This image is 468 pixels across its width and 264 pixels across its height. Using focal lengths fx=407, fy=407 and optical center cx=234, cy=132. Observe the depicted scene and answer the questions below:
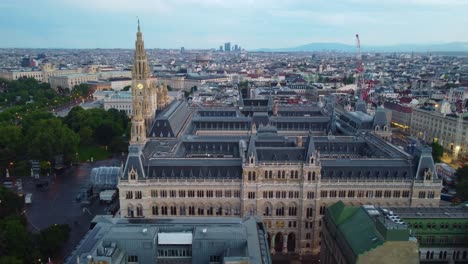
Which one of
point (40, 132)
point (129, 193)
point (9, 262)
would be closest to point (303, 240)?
point (129, 193)

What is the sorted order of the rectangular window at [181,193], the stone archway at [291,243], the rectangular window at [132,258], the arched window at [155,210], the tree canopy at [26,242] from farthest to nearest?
the stone archway at [291,243]
the arched window at [155,210]
the rectangular window at [181,193]
the tree canopy at [26,242]
the rectangular window at [132,258]

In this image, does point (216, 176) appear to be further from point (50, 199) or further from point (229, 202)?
point (50, 199)

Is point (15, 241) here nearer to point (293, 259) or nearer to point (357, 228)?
point (293, 259)

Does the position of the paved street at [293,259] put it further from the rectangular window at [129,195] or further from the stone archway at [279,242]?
the rectangular window at [129,195]

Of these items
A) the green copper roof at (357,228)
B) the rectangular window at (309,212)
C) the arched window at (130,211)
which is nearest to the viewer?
the green copper roof at (357,228)

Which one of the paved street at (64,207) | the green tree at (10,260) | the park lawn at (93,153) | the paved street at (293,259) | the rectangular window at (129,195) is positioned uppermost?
the rectangular window at (129,195)

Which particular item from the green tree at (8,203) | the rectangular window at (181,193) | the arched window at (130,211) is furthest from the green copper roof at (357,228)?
the green tree at (8,203)

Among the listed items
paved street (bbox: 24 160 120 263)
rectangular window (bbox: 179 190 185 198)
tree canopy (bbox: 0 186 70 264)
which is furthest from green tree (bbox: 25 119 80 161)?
rectangular window (bbox: 179 190 185 198)
